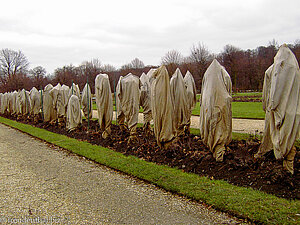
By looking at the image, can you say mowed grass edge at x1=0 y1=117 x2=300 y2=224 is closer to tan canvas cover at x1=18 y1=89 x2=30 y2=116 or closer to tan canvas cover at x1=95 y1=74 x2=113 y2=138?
tan canvas cover at x1=95 y1=74 x2=113 y2=138

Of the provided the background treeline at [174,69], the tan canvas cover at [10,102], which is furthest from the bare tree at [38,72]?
the tan canvas cover at [10,102]

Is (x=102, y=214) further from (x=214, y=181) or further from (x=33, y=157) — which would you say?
(x=33, y=157)

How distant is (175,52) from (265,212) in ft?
126

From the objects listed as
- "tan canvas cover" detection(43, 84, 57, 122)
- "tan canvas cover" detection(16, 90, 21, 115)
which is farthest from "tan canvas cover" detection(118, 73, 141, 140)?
"tan canvas cover" detection(16, 90, 21, 115)

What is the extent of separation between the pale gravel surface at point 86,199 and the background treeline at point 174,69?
1229 centimetres

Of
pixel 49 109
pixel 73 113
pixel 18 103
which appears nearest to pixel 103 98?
pixel 73 113

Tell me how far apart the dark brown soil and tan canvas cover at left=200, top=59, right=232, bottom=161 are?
346mm

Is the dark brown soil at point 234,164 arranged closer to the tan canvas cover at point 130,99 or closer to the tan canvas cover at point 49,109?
the tan canvas cover at point 130,99

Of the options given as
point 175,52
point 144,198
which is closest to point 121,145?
point 144,198

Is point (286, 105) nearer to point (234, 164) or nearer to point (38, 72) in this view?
point (234, 164)

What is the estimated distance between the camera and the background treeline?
34250mm

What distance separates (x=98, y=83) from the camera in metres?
9.15

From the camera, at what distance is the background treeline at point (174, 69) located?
34.2 metres

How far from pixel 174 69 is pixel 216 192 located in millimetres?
26331
